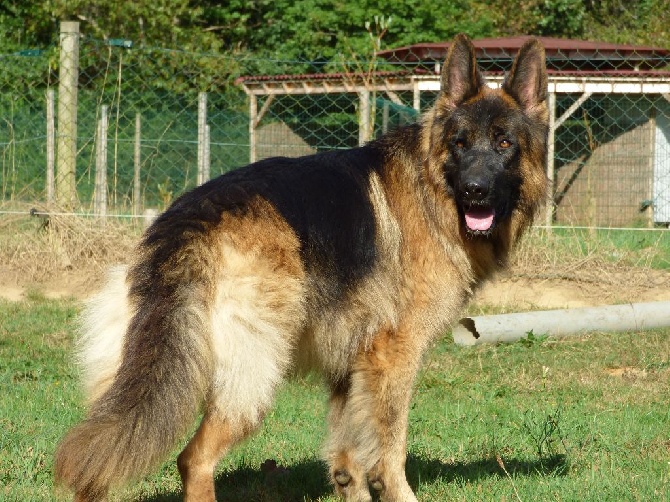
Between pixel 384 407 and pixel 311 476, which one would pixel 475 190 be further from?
pixel 311 476

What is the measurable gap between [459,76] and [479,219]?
2.68 ft

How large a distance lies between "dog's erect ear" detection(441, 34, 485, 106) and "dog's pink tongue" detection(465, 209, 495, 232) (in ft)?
2.03

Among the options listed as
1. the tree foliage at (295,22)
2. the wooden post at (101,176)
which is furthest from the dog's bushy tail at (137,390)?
the tree foliage at (295,22)

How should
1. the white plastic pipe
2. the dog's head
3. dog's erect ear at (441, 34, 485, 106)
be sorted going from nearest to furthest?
the dog's head < dog's erect ear at (441, 34, 485, 106) < the white plastic pipe

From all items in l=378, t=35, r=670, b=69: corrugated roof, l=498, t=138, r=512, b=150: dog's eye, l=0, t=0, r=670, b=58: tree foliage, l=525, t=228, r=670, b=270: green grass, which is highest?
l=0, t=0, r=670, b=58: tree foliage

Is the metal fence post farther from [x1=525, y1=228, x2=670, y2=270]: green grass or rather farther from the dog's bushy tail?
the dog's bushy tail

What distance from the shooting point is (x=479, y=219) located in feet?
15.5

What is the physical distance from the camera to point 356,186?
458cm

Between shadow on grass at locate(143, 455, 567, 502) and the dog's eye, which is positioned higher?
the dog's eye

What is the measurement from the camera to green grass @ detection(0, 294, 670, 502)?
4707 mm

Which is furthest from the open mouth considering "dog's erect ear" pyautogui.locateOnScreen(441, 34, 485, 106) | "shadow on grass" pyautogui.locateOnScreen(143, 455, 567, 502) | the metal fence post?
the metal fence post

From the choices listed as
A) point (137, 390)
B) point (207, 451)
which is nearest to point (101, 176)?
point (207, 451)

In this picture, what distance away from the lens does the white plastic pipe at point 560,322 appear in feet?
26.0

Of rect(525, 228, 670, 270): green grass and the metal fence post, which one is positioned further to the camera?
the metal fence post
